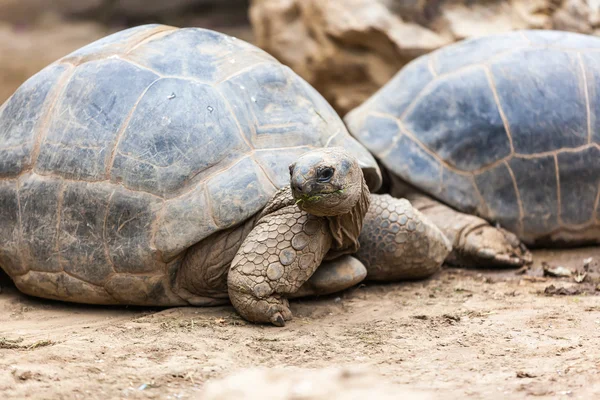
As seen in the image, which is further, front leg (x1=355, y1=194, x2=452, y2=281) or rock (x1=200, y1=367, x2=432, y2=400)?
front leg (x1=355, y1=194, x2=452, y2=281)

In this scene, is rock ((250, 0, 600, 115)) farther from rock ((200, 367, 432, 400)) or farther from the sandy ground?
rock ((200, 367, 432, 400))

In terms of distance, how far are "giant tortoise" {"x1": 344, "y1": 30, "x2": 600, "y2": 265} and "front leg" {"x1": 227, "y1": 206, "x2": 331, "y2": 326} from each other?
1.42 metres

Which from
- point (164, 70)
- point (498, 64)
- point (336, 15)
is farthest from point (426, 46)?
point (164, 70)

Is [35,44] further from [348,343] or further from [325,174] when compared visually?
[348,343]

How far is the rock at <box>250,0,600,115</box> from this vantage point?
24.3ft

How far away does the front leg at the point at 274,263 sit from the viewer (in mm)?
3605

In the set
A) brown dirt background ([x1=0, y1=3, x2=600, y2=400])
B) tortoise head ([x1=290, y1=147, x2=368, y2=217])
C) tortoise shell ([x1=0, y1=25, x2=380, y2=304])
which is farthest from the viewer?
Answer: tortoise shell ([x1=0, y1=25, x2=380, y2=304])

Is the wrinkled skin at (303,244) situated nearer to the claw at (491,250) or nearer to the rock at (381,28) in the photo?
the claw at (491,250)

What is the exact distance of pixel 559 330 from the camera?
11.2 ft

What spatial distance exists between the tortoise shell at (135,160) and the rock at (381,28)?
11.5 feet

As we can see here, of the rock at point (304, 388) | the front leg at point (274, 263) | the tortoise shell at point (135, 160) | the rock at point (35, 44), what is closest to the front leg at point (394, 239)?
the tortoise shell at point (135, 160)

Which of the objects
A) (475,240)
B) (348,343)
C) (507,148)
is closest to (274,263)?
(348,343)

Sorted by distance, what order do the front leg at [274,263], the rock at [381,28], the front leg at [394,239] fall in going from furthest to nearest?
the rock at [381,28], the front leg at [394,239], the front leg at [274,263]

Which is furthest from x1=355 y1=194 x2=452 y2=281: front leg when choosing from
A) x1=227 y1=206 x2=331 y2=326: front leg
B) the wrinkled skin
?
x1=227 y1=206 x2=331 y2=326: front leg
